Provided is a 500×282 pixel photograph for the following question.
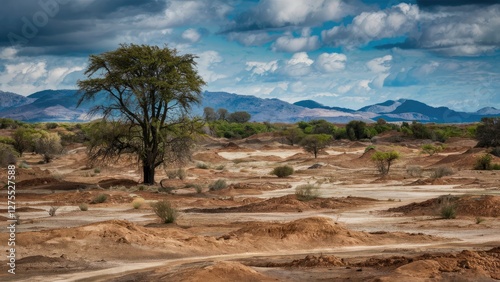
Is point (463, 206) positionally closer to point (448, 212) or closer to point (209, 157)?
point (448, 212)

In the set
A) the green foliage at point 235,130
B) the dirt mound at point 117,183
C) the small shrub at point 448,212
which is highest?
the green foliage at point 235,130

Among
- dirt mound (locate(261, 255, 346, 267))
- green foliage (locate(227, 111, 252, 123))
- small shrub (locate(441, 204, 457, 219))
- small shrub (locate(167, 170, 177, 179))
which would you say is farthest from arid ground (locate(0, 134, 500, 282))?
green foliage (locate(227, 111, 252, 123))

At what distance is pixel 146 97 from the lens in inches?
1758

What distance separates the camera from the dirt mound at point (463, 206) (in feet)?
95.6

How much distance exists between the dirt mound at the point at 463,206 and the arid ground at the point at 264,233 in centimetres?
7

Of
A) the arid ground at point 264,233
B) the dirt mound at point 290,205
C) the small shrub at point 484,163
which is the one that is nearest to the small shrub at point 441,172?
the arid ground at point 264,233

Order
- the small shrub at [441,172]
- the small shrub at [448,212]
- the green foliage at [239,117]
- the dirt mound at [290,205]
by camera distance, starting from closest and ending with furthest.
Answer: the small shrub at [448,212], the dirt mound at [290,205], the small shrub at [441,172], the green foliage at [239,117]

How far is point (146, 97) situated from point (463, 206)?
21.7 metres

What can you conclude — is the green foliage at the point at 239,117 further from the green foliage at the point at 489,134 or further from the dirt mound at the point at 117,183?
the dirt mound at the point at 117,183

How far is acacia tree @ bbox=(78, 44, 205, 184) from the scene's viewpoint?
1750 inches

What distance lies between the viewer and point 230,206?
120ft

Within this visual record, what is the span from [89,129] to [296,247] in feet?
90.6

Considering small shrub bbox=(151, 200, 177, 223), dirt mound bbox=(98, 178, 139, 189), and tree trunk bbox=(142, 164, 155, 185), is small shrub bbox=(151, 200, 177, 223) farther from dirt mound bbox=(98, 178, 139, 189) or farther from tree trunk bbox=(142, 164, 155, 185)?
dirt mound bbox=(98, 178, 139, 189)

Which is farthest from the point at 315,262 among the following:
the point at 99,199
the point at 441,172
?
the point at 441,172
